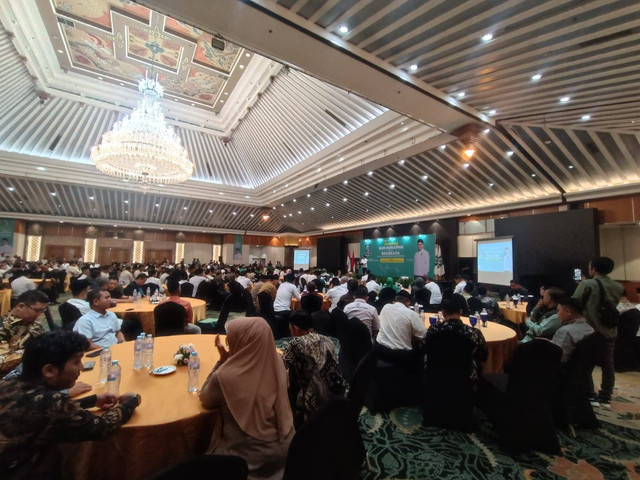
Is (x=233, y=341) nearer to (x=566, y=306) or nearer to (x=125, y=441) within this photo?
(x=125, y=441)

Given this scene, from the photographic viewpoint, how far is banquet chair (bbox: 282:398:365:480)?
3.93 ft

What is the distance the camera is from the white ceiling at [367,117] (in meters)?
3.19

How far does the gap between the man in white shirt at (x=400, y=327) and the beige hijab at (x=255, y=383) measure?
6.47ft

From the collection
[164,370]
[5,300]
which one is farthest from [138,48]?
[164,370]

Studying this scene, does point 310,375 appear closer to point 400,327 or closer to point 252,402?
point 252,402

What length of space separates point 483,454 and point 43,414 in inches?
117

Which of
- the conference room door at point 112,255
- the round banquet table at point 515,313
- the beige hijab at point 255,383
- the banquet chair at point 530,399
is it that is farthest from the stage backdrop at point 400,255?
the conference room door at point 112,255

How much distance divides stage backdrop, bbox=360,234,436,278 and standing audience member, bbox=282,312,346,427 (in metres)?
10.7

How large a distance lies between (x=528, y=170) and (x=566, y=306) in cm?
635

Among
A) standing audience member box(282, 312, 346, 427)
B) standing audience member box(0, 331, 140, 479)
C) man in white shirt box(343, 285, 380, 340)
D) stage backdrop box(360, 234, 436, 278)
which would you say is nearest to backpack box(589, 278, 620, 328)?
man in white shirt box(343, 285, 380, 340)

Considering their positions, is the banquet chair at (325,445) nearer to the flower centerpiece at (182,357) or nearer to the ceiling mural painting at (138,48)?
the flower centerpiece at (182,357)

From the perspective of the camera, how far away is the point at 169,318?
3.72m

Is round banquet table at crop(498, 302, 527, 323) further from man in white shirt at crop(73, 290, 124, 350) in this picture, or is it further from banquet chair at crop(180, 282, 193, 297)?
banquet chair at crop(180, 282, 193, 297)

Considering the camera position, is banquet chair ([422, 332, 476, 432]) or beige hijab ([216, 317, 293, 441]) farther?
banquet chair ([422, 332, 476, 432])
